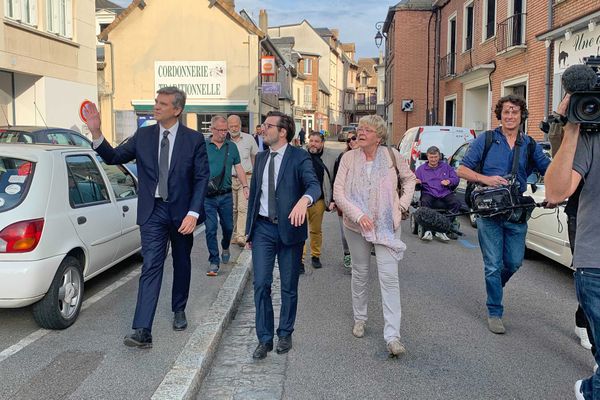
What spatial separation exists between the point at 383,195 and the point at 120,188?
3256 millimetres

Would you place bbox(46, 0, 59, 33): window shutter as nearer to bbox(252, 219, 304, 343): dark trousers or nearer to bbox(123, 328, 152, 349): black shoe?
bbox(123, 328, 152, 349): black shoe

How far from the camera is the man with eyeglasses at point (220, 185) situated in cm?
671

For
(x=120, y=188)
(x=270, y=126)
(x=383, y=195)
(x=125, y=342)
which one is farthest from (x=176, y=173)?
(x=120, y=188)

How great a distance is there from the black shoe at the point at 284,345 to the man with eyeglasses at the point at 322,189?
238 centimetres

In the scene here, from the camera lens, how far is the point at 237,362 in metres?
4.25

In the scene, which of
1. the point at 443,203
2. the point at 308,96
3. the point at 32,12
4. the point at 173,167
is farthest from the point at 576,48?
the point at 308,96

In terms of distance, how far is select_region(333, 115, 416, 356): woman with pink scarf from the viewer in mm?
4340

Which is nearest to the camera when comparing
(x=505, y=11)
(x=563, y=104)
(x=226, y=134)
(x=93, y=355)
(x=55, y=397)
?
(x=563, y=104)

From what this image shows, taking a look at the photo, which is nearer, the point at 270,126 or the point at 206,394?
the point at 206,394

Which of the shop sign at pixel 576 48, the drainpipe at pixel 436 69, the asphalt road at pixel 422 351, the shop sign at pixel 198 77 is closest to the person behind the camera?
the asphalt road at pixel 422 351

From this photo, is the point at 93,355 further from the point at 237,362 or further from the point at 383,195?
the point at 383,195

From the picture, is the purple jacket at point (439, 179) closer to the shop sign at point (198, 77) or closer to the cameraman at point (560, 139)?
the cameraman at point (560, 139)

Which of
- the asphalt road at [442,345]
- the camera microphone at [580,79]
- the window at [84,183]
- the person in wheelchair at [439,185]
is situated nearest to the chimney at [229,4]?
→ the person in wheelchair at [439,185]

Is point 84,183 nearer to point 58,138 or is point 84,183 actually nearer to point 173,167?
point 173,167
